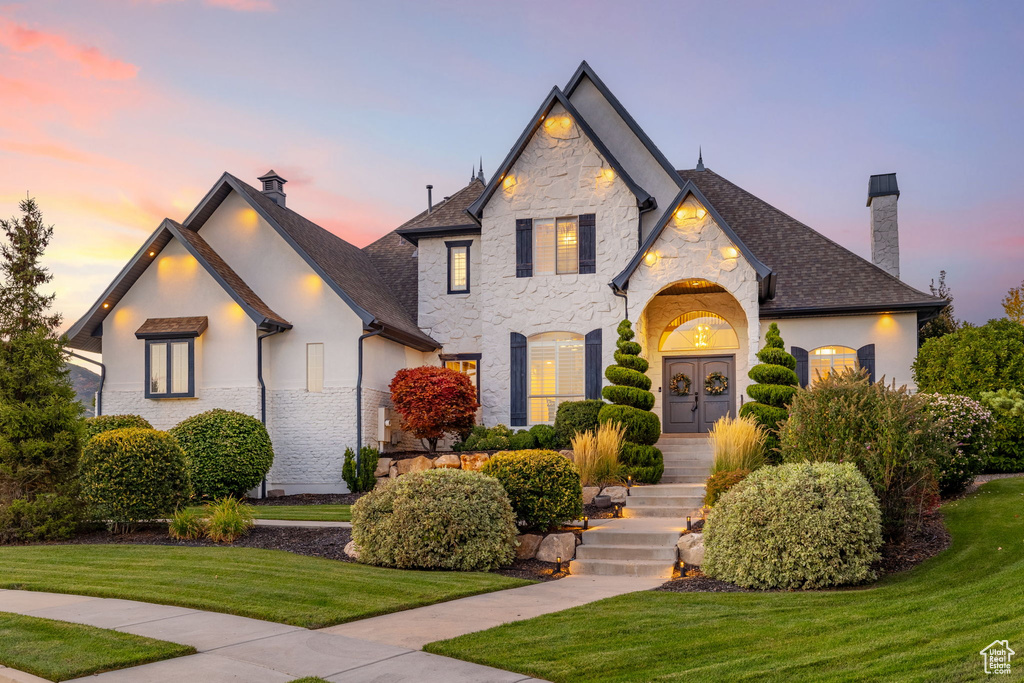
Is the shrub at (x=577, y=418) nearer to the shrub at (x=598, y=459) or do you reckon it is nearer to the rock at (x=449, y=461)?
the shrub at (x=598, y=459)

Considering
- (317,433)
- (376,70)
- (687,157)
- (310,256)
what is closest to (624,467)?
(317,433)

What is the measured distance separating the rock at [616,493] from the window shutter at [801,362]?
22.7ft

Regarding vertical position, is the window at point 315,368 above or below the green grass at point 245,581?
above

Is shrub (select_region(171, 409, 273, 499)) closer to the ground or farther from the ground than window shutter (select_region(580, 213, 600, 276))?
closer to the ground

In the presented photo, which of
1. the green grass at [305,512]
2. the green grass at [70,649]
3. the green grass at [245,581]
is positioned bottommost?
the green grass at [305,512]

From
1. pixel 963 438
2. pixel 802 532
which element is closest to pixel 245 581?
pixel 802 532

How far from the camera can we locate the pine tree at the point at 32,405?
12.5m

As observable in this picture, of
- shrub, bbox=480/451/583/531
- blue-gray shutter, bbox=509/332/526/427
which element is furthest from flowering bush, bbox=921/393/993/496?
blue-gray shutter, bbox=509/332/526/427

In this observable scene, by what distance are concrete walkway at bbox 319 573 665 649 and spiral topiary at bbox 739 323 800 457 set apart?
6.03m

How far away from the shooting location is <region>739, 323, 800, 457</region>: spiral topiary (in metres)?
15.1

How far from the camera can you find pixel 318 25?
17484 mm

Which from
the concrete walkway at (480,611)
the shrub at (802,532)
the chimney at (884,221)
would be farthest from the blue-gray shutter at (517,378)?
the shrub at (802,532)

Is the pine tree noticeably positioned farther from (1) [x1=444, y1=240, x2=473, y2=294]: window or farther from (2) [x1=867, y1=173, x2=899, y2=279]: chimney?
(2) [x1=867, y1=173, x2=899, y2=279]: chimney

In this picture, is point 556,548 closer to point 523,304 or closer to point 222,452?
point 222,452
